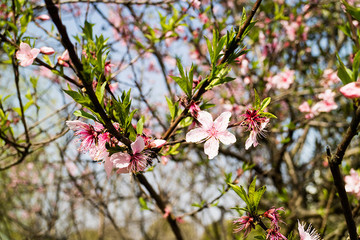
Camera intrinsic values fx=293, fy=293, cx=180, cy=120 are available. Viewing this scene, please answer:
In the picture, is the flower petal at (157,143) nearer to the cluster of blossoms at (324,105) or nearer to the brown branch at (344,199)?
the brown branch at (344,199)

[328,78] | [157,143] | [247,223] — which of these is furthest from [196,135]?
[328,78]

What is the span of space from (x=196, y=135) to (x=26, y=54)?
3.13 ft

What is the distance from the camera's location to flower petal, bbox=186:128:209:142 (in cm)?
125

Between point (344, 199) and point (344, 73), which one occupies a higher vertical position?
point (344, 73)

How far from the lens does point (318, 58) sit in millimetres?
5535

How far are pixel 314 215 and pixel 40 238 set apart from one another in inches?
131

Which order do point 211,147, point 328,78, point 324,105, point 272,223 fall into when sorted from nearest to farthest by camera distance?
point 272,223
point 211,147
point 324,105
point 328,78

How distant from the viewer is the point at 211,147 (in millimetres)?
1282

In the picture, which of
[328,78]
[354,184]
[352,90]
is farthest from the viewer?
[328,78]

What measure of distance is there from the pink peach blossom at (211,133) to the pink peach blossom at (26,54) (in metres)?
0.84

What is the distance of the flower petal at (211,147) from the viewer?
126cm

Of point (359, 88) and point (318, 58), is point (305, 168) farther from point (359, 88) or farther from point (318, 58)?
point (359, 88)

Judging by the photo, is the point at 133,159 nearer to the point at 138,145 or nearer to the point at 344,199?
the point at 138,145

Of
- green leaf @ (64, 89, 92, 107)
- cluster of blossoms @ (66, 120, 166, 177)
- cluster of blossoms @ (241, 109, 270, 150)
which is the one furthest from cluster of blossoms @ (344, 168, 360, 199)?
green leaf @ (64, 89, 92, 107)
